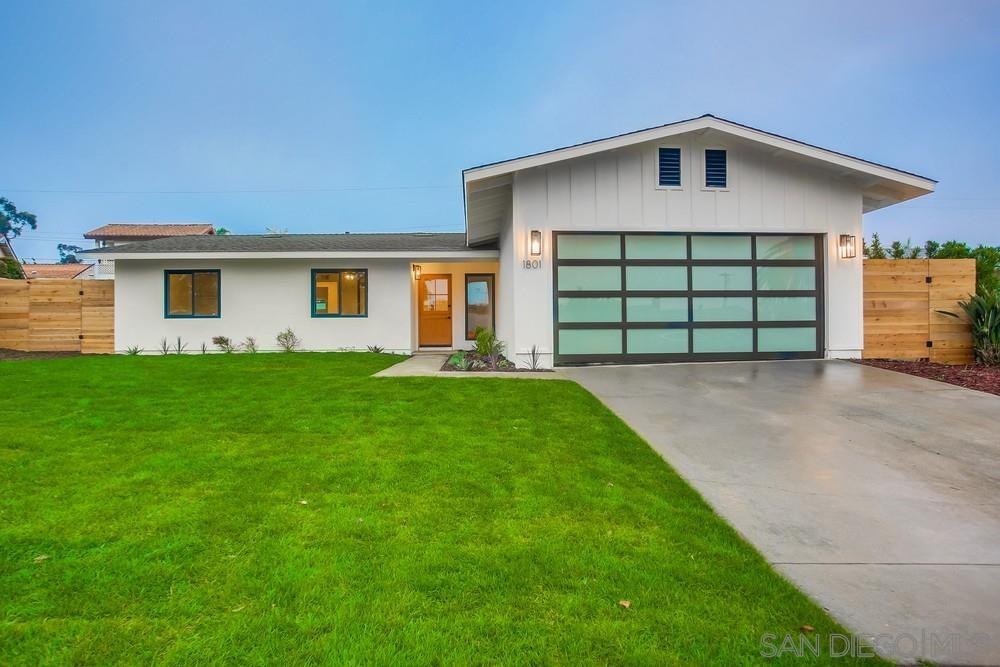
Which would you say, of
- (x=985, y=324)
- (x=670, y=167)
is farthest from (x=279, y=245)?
(x=985, y=324)

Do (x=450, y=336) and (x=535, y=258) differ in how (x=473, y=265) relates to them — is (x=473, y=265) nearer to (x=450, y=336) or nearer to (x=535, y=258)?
(x=450, y=336)

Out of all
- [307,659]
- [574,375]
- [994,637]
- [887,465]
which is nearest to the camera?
[307,659]

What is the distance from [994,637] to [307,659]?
2.39 m

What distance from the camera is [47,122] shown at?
2189 inches

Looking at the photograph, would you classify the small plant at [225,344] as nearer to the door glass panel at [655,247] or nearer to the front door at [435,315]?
the front door at [435,315]

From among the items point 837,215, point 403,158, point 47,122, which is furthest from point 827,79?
point 47,122

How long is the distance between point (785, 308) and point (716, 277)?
1.43 meters

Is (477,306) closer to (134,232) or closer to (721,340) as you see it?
(721,340)

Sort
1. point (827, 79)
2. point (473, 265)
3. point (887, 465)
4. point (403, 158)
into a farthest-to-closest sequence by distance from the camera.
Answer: point (403, 158) → point (827, 79) → point (473, 265) → point (887, 465)

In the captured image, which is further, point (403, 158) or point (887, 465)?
point (403, 158)

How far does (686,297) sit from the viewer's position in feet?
26.3

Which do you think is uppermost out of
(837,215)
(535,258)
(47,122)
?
(47,122)

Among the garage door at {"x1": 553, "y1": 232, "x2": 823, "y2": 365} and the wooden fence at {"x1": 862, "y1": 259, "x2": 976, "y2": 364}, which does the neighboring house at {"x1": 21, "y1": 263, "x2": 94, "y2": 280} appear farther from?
the wooden fence at {"x1": 862, "y1": 259, "x2": 976, "y2": 364}

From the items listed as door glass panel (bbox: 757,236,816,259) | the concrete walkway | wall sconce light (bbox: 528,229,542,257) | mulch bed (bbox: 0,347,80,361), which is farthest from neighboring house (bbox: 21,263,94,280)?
door glass panel (bbox: 757,236,816,259)
